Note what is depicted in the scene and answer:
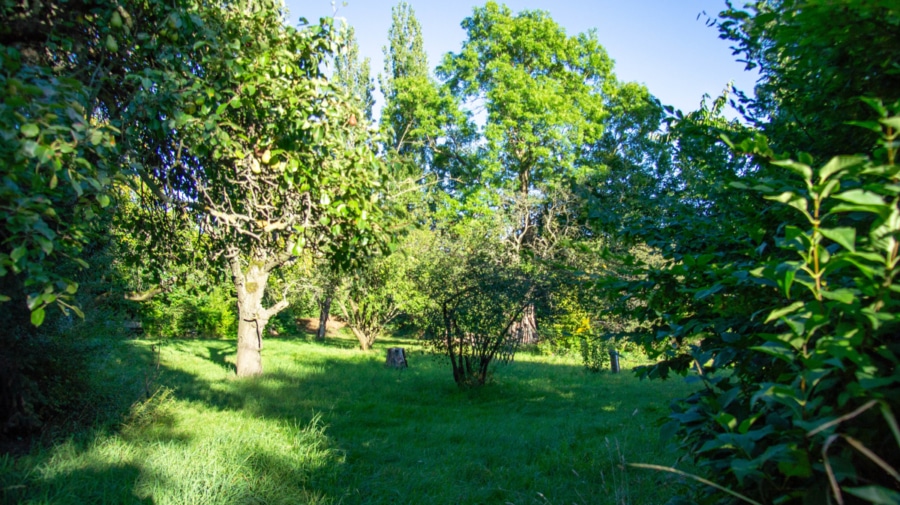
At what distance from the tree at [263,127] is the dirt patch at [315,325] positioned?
27.9m

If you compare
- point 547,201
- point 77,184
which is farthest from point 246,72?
point 547,201

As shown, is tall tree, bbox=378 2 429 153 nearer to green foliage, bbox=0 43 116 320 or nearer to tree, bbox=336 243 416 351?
tree, bbox=336 243 416 351

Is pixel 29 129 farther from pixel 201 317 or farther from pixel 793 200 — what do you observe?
pixel 201 317

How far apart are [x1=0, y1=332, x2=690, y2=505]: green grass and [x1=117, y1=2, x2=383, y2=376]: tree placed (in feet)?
6.57

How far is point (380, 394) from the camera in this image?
10508 millimetres

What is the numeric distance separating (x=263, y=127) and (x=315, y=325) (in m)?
30.6

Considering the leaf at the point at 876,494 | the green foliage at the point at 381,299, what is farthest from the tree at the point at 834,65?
the green foliage at the point at 381,299

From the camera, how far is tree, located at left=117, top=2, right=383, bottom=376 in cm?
401

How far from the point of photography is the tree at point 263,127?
4.01m

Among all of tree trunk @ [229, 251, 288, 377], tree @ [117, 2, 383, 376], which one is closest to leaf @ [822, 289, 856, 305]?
tree @ [117, 2, 383, 376]

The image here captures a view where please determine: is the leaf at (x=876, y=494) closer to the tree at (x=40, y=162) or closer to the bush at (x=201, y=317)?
the tree at (x=40, y=162)

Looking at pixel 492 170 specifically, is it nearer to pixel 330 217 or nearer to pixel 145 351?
pixel 145 351

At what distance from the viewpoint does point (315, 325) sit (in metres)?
34.2

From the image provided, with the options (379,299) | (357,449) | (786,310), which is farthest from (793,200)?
(379,299)
